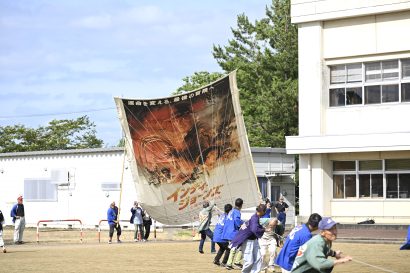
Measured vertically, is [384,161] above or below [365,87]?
below

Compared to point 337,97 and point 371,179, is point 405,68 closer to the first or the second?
point 337,97

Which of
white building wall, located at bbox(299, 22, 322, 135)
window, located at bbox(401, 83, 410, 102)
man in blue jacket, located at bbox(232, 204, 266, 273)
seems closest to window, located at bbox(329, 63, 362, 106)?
white building wall, located at bbox(299, 22, 322, 135)

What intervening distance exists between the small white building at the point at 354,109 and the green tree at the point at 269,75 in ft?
58.7

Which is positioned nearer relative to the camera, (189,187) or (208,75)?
(189,187)

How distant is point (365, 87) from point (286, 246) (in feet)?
85.8

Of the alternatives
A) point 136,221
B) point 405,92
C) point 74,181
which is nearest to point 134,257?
point 136,221

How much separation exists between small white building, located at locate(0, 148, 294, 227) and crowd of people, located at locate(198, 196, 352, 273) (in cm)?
1220

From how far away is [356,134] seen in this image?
3719 centimetres

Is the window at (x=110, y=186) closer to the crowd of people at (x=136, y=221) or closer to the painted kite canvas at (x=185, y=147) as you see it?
the crowd of people at (x=136, y=221)

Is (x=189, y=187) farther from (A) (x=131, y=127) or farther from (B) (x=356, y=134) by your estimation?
(B) (x=356, y=134)

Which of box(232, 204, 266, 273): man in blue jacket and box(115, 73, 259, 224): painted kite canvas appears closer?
box(232, 204, 266, 273): man in blue jacket

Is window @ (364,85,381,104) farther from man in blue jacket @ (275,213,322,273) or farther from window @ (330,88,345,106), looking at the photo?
man in blue jacket @ (275,213,322,273)

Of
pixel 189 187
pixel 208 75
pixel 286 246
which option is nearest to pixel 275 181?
pixel 189 187

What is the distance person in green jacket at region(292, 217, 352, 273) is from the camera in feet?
32.6
